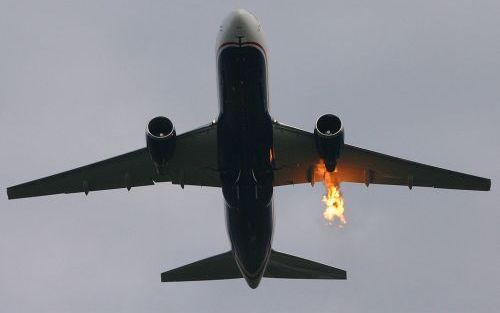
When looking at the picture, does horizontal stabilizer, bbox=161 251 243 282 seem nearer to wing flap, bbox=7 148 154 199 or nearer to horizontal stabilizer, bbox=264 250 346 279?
horizontal stabilizer, bbox=264 250 346 279

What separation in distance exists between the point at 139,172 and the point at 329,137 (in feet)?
27.5

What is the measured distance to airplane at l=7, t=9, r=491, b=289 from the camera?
27562 mm

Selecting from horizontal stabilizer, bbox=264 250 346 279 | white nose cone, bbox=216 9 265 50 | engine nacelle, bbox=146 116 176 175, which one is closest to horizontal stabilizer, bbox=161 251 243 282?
horizontal stabilizer, bbox=264 250 346 279

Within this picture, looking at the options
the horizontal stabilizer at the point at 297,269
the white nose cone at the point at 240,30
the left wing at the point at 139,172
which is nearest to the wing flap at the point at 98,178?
the left wing at the point at 139,172

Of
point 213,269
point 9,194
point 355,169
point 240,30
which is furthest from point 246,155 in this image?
point 9,194

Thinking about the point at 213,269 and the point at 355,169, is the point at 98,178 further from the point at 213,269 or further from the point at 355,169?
the point at 355,169

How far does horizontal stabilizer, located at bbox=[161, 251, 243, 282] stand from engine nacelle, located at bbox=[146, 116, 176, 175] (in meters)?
6.65

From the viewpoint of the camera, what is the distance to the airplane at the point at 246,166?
90.4 ft

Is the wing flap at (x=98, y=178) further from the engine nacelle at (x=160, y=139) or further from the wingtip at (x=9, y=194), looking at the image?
the engine nacelle at (x=160, y=139)

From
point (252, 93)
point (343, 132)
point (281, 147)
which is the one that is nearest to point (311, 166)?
point (281, 147)

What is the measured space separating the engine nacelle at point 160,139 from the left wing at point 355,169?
4.01m

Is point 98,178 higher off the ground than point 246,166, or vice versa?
point 98,178

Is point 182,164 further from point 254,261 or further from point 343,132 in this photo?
point 343,132

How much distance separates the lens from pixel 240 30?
27172 mm
